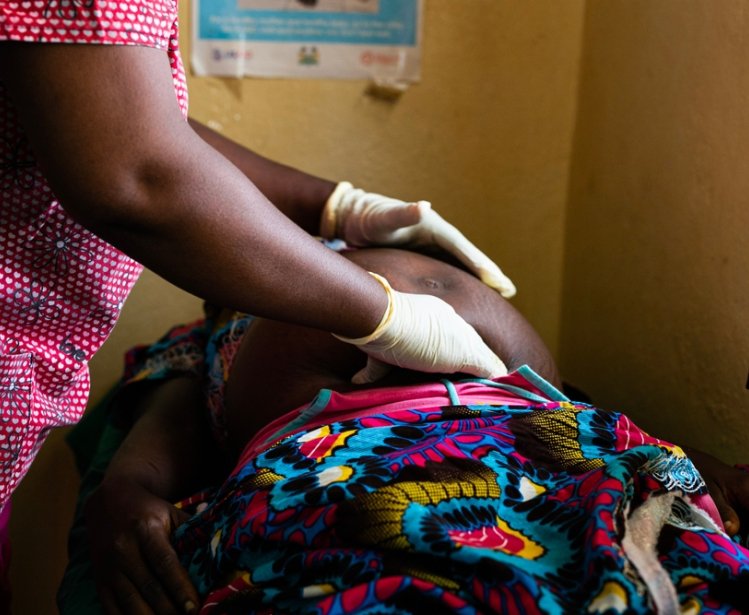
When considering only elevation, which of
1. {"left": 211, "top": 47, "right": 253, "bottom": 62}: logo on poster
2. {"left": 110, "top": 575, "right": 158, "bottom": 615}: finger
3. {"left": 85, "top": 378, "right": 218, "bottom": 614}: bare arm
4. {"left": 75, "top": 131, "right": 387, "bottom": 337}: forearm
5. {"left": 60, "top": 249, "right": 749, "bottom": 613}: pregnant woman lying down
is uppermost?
{"left": 211, "top": 47, "right": 253, "bottom": 62}: logo on poster

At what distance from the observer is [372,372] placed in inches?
41.8

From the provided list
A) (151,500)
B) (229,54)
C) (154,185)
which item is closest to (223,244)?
(154,185)

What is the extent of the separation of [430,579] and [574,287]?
1298 mm

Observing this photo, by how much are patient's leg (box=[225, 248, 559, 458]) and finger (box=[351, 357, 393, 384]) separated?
0.07ft

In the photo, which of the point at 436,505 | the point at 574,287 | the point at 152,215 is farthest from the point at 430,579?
the point at 574,287

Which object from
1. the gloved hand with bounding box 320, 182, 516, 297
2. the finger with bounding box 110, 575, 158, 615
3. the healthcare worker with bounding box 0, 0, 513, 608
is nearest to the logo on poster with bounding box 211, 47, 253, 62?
the gloved hand with bounding box 320, 182, 516, 297

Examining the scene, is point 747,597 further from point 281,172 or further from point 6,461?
point 281,172

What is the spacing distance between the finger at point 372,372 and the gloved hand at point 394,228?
0.29 meters

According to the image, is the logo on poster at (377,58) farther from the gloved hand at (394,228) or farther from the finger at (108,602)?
the finger at (108,602)

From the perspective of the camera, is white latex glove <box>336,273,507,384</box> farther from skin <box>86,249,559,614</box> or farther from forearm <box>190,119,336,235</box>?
forearm <box>190,119,336,235</box>

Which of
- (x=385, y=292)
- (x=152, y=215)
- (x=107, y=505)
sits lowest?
(x=107, y=505)

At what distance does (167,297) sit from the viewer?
1871 millimetres

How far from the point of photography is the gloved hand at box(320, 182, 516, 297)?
1307 mm

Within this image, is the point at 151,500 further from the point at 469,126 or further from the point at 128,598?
the point at 469,126
